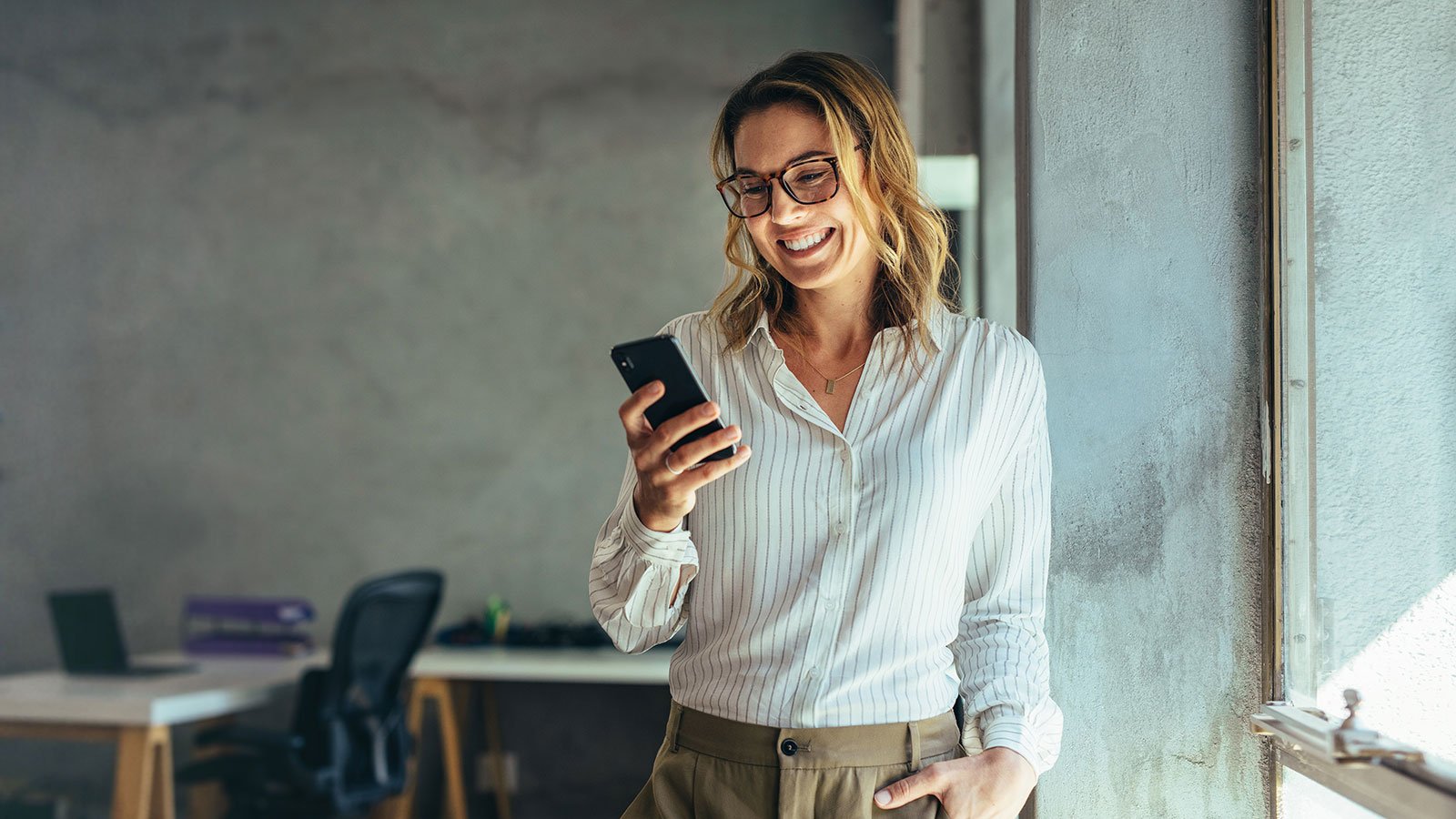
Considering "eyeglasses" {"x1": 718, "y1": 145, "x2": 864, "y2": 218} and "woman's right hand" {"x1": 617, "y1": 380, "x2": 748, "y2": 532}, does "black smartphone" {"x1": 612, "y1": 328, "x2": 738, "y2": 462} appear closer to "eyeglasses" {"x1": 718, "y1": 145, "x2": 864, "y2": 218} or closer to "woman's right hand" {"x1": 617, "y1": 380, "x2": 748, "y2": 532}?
"woman's right hand" {"x1": 617, "y1": 380, "x2": 748, "y2": 532}

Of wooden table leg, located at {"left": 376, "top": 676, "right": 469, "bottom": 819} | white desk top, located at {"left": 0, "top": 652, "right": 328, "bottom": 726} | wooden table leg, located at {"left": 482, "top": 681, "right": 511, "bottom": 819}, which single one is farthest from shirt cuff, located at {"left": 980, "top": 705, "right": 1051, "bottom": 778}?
wooden table leg, located at {"left": 482, "top": 681, "right": 511, "bottom": 819}

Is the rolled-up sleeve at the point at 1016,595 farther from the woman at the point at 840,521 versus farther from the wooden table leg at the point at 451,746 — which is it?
the wooden table leg at the point at 451,746

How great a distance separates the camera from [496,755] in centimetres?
446

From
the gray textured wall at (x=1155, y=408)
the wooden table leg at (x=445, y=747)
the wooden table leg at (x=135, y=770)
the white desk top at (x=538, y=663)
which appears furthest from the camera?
the wooden table leg at (x=445, y=747)

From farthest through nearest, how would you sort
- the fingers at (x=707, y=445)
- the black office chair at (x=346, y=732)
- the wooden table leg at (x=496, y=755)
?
the wooden table leg at (x=496, y=755) < the black office chair at (x=346, y=732) < the fingers at (x=707, y=445)

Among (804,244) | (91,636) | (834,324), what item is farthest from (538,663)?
(804,244)

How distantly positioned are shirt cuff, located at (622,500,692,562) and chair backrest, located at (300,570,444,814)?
251 centimetres

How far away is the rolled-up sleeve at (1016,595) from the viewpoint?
125 cm

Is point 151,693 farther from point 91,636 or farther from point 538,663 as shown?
point 538,663

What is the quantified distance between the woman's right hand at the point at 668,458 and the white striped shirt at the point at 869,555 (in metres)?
0.03

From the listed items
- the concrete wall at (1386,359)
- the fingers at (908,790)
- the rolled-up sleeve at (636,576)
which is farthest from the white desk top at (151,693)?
the concrete wall at (1386,359)

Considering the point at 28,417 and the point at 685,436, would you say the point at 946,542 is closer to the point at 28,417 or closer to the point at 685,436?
the point at 685,436

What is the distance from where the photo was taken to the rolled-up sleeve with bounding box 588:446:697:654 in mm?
1179

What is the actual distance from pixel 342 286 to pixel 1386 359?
14.2 ft
